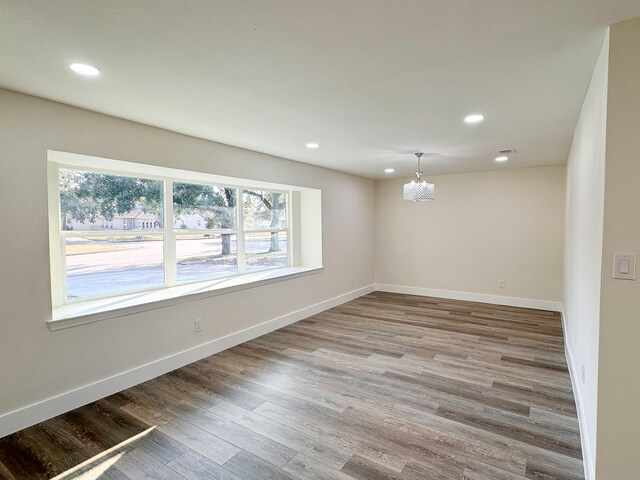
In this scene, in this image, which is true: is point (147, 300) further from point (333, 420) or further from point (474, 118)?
point (474, 118)

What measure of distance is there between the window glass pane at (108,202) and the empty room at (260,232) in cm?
2

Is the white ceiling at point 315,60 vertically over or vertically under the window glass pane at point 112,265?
over

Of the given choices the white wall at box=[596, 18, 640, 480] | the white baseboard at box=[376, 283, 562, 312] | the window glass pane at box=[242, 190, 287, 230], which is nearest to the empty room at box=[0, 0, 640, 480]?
the white wall at box=[596, 18, 640, 480]

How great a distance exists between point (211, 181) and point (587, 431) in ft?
13.6

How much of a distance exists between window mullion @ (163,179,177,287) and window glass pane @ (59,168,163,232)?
61 millimetres

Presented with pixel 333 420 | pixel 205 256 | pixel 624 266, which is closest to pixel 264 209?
pixel 205 256

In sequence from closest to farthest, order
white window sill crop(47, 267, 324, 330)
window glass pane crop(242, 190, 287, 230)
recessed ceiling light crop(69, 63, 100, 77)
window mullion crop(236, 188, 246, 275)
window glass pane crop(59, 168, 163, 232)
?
recessed ceiling light crop(69, 63, 100, 77) < white window sill crop(47, 267, 324, 330) < window glass pane crop(59, 168, 163, 232) < window mullion crop(236, 188, 246, 275) < window glass pane crop(242, 190, 287, 230)

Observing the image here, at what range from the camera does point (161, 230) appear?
3791 millimetres

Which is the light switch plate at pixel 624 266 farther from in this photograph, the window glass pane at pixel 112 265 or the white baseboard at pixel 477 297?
the white baseboard at pixel 477 297

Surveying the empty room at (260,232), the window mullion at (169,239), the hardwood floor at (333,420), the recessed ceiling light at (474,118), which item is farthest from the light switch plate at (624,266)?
the window mullion at (169,239)

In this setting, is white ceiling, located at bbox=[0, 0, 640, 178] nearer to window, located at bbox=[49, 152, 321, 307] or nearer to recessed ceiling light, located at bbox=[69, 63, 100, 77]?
recessed ceiling light, located at bbox=[69, 63, 100, 77]

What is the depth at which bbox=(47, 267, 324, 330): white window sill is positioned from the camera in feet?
8.74

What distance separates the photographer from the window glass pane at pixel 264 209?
486 cm

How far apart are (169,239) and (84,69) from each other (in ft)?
7.11
